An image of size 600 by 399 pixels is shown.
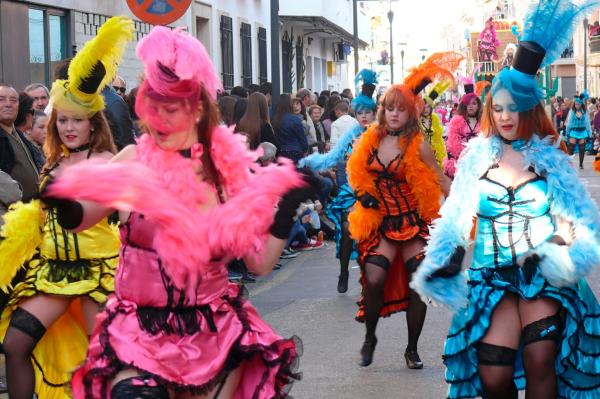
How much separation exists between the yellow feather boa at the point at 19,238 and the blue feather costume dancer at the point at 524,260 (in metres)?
1.93

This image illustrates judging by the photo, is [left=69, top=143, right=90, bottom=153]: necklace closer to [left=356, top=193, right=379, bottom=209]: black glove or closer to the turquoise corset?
the turquoise corset

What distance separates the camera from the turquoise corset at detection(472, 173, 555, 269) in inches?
193

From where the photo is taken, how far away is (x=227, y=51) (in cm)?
2384

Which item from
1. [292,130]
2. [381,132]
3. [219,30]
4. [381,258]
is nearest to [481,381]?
[381,258]

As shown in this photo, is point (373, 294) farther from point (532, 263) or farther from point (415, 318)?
point (532, 263)

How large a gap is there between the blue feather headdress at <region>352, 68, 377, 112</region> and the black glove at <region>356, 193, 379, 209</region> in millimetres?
2625

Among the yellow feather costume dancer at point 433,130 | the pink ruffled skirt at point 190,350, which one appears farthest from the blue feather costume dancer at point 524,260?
the yellow feather costume dancer at point 433,130

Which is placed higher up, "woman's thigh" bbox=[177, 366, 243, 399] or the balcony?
the balcony

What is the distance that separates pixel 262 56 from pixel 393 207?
2032cm

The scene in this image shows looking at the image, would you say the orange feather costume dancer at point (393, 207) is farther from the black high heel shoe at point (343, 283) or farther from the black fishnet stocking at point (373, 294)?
the black high heel shoe at point (343, 283)

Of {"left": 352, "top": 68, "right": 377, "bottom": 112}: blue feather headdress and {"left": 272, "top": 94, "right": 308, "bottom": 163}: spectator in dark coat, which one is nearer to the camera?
{"left": 352, "top": 68, "right": 377, "bottom": 112}: blue feather headdress

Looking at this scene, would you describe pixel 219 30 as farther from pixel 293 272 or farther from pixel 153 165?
pixel 153 165

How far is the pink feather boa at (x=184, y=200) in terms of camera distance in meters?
3.70

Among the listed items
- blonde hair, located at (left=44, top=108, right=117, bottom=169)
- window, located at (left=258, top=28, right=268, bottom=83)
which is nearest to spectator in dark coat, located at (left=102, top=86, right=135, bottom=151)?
blonde hair, located at (left=44, top=108, right=117, bottom=169)
